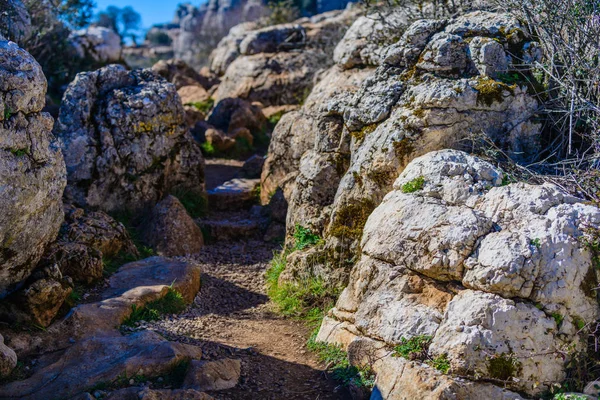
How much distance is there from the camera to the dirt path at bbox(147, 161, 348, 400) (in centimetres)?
495

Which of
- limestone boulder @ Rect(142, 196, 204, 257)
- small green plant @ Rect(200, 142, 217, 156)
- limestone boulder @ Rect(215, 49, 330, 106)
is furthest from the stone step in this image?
limestone boulder @ Rect(215, 49, 330, 106)

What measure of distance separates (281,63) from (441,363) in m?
11.8

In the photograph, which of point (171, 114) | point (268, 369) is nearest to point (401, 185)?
point (268, 369)

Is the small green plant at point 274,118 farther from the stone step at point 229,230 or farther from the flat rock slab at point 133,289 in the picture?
the flat rock slab at point 133,289

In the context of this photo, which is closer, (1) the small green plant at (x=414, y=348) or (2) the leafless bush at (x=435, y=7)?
(1) the small green plant at (x=414, y=348)

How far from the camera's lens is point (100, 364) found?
4.76 m

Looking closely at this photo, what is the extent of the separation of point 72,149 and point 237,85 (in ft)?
25.1

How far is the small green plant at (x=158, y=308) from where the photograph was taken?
5.87 m

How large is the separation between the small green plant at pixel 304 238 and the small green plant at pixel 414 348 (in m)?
2.33

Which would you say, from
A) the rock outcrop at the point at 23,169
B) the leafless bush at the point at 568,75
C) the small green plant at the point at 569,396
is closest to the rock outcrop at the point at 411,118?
the leafless bush at the point at 568,75

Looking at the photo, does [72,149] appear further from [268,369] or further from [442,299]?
[442,299]

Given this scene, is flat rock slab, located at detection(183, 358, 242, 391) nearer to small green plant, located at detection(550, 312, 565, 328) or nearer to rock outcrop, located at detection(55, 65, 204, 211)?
small green plant, located at detection(550, 312, 565, 328)

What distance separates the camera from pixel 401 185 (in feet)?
17.7

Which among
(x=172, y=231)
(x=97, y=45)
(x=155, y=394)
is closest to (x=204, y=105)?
(x=97, y=45)
